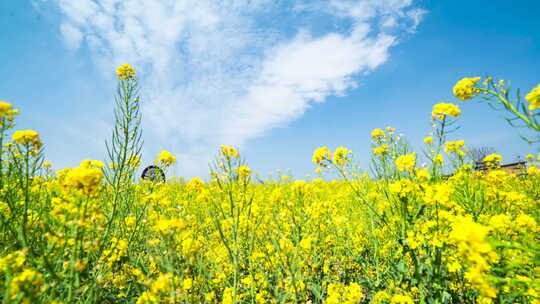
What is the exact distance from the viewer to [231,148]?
205cm

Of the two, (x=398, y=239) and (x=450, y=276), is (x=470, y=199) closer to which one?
(x=450, y=276)

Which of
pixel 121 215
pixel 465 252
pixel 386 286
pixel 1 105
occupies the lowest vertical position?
pixel 386 286

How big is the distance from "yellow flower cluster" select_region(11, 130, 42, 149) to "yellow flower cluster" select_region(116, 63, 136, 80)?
114 centimetres

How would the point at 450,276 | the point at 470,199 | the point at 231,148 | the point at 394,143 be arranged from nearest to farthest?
the point at 231,148 < the point at 450,276 < the point at 470,199 < the point at 394,143

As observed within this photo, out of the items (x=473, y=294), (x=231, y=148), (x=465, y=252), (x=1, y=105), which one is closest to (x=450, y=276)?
(x=473, y=294)

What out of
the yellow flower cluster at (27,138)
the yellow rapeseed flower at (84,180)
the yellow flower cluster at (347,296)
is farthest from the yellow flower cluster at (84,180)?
the yellow flower cluster at (347,296)

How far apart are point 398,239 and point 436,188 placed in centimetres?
64

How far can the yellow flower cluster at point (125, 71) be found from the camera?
8.79 feet

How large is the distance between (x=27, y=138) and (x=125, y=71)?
127 cm

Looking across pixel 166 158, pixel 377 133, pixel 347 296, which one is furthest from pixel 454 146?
pixel 166 158

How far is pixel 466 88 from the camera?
6.15 ft

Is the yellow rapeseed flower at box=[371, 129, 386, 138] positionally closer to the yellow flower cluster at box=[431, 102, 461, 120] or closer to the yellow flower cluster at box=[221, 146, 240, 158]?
the yellow flower cluster at box=[431, 102, 461, 120]

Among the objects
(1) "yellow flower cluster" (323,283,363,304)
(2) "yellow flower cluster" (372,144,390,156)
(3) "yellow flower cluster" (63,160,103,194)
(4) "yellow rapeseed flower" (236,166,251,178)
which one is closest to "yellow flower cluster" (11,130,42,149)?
(3) "yellow flower cluster" (63,160,103,194)

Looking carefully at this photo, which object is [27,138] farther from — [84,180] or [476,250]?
[476,250]
